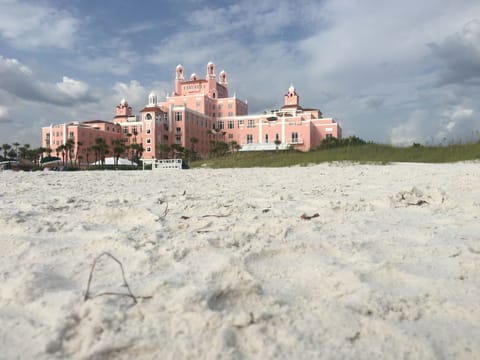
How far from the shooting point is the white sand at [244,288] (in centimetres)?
109

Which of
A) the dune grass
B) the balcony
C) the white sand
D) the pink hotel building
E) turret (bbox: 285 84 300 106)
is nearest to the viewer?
the white sand

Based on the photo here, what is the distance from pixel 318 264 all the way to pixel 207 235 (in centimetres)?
83

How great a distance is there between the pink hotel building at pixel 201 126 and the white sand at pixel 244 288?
41.1m

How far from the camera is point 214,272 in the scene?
1613 millimetres

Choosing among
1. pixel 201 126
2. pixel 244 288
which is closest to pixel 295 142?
pixel 201 126

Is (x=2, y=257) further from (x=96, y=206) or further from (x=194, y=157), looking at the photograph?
(x=194, y=157)

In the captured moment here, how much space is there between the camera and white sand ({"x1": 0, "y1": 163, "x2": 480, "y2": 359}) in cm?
109

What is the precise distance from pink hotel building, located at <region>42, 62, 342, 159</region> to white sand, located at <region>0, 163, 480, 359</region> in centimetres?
4114

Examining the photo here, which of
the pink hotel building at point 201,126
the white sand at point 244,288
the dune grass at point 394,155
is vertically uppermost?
the pink hotel building at point 201,126

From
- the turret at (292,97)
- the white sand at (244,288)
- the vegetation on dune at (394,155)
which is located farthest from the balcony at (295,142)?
the white sand at (244,288)

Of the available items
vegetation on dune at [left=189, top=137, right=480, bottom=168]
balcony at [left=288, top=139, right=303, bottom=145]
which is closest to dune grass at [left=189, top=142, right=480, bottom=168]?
vegetation on dune at [left=189, top=137, right=480, bottom=168]

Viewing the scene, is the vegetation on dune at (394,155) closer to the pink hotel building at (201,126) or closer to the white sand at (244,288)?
the white sand at (244,288)

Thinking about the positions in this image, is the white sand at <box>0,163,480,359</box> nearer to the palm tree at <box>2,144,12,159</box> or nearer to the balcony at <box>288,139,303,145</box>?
the balcony at <box>288,139,303,145</box>

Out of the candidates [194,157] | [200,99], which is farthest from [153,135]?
[200,99]
